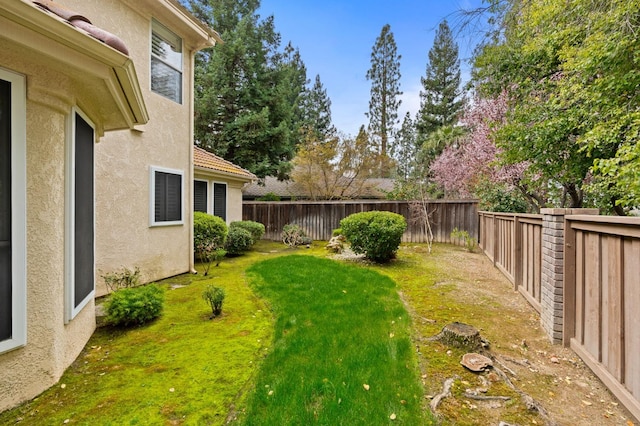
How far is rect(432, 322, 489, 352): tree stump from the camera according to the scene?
322 cm

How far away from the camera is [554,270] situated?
11.1 ft

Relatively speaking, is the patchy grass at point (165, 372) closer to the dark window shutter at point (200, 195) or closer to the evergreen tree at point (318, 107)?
the dark window shutter at point (200, 195)

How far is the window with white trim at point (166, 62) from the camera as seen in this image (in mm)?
6184

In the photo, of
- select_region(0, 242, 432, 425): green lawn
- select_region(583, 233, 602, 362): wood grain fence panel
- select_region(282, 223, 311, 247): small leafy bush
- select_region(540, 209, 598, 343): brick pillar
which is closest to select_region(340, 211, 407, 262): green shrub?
select_region(0, 242, 432, 425): green lawn

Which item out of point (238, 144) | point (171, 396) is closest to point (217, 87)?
point (238, 144)

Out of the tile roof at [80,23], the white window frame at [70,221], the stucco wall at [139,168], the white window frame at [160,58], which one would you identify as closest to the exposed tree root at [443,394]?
the white window frame at [70,221]

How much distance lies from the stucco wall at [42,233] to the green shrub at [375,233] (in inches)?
239

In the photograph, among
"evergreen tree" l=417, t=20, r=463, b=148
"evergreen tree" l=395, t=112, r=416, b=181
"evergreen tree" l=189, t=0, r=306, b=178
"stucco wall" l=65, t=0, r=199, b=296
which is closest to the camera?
"stucco wall" l=65, t=0, r=199, b=296

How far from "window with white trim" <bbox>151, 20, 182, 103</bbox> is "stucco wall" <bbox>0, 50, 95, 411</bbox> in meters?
4.11

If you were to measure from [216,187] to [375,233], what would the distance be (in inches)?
218

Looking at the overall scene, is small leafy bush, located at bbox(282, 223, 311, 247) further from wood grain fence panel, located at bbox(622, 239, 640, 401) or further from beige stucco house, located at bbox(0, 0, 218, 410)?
wood grain fence panel, located at bbox(622, 239, 640, 401)

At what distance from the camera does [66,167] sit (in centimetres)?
277

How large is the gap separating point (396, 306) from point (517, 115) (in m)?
5.55

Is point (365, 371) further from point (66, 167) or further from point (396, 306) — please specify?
point (66, 167)
